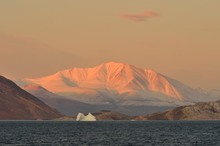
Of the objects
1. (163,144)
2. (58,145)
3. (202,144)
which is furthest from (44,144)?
(202,144)

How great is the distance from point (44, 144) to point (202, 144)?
157ft

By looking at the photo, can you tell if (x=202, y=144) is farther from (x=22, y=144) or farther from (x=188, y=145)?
(x=22, y=144)

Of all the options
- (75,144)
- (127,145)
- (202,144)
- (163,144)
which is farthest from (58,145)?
(202,144)

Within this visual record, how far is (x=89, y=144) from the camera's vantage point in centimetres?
18750

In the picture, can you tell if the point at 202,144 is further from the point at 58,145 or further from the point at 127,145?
the point at 58,145

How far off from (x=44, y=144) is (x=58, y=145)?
6.23 meters

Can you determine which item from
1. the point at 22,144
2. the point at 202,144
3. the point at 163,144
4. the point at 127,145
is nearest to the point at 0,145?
the point at 22,144

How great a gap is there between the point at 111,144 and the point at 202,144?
90.5ft

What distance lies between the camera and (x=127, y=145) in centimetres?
18400

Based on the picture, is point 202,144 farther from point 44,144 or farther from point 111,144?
point 44,144

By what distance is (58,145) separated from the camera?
599 feet

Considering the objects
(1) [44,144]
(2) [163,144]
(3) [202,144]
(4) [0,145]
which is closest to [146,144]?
(2) [163,144]

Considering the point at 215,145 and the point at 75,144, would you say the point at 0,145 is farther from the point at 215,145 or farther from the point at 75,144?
the point at 215,145

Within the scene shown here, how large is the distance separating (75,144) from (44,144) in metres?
9.33
